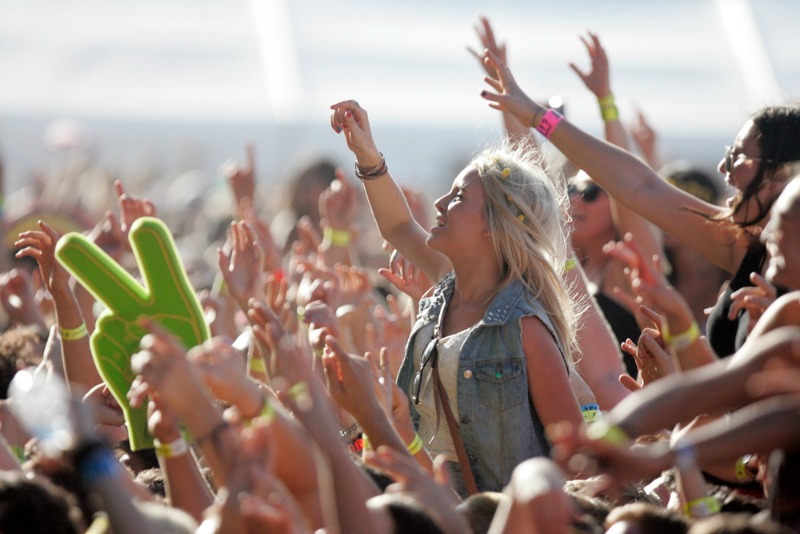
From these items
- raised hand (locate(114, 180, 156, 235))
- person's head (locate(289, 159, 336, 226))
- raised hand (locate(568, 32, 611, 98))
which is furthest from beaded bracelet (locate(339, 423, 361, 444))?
person's head (locate(289, 159, 336, 226))

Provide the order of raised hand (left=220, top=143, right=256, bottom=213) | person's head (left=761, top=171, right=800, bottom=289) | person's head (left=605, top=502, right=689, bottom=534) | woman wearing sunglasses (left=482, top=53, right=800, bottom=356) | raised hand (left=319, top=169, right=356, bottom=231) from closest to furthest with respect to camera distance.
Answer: person's head (left=605, top=502, right=689, bottom=534) < person's head (left=761, top=171, right=800, bottom=289) < woman wearing sunglasses (left=482, top=53, right=800, bottom=356) < raised hand (left=319, top=169, right=356, bottom=231) < raised hand (left=220, top=143, right=256, bottom=213)

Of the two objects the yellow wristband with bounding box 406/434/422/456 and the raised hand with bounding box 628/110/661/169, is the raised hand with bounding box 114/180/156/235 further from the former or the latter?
the raised hand with bounding box 628/110/661/169

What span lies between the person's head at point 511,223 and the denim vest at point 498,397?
12 centimetres

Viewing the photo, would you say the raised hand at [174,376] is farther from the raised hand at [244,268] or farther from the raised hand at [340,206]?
the raised hand at [340,206]

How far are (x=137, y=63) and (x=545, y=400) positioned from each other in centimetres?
1225

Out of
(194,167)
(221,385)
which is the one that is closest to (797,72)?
(194,167)

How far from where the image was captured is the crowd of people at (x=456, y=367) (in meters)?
1.84

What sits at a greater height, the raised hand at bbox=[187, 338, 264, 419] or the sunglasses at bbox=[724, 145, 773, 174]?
the sunglasses at bbox=[724, 145, 773, 174]

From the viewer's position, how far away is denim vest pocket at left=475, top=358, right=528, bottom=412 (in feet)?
9.34

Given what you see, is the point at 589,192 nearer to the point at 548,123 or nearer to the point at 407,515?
the point at 548,123

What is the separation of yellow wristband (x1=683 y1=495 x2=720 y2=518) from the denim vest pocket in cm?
72

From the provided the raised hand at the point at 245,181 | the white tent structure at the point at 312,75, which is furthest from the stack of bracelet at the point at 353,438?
the white tent structure at the point at 312,75

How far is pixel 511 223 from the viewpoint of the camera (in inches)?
123

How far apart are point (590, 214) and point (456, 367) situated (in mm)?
1769
